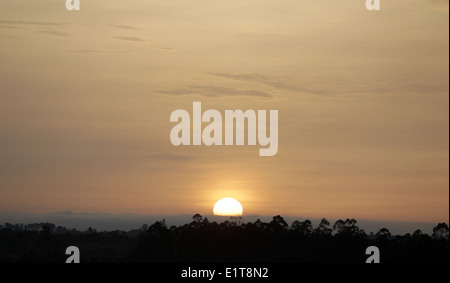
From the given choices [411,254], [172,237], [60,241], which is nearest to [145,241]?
[172,237]

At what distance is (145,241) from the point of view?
118 metres

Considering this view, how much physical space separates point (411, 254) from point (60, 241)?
49.3m

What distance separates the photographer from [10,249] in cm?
11381
